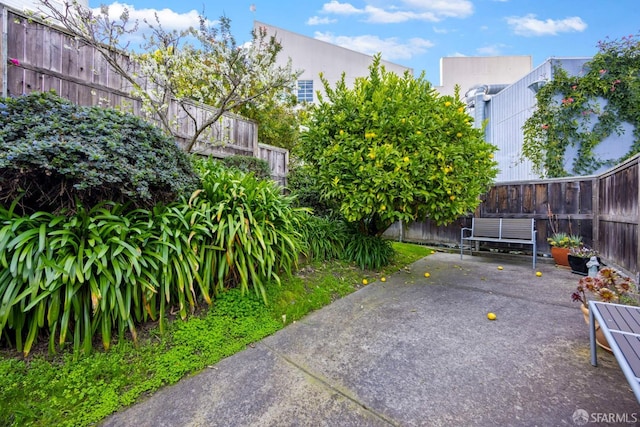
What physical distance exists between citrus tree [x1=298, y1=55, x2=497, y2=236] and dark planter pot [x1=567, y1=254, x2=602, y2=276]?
1901 mm

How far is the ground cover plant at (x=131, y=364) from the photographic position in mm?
1477

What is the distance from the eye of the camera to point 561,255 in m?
4.42

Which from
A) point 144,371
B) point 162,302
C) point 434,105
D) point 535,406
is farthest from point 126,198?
point 434,105

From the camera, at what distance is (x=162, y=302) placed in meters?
2.13

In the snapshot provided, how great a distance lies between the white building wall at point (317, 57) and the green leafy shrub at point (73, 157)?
35.7ft

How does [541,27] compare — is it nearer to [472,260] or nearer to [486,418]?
[472,260]

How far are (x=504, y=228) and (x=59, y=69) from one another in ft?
23.6

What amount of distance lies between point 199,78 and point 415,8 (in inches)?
282

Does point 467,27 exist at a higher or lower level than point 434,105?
higher

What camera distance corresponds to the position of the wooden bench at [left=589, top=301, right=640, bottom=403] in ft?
3.74

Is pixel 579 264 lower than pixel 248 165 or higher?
lower

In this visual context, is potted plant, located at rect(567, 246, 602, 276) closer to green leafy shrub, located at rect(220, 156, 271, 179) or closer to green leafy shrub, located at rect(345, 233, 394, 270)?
green leafy shrub, located at rect(345, 233, 394, 270)

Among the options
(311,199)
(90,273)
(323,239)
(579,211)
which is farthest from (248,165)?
(579,211)

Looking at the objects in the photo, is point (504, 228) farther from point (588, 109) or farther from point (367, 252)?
point (588, 109)
